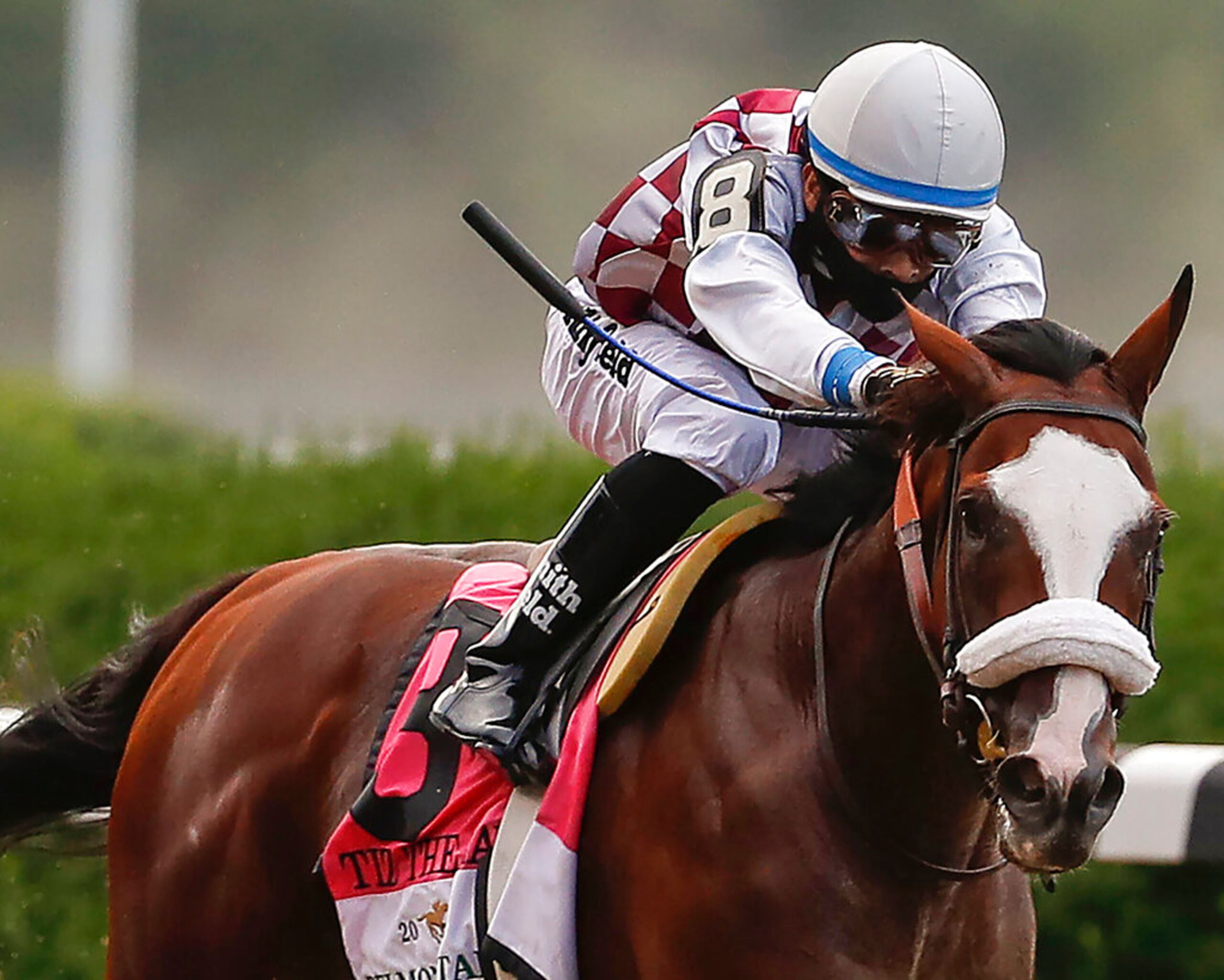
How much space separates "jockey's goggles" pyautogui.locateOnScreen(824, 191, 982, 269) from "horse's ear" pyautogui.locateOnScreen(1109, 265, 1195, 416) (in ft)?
1.61

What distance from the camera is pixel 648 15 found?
48.3ft

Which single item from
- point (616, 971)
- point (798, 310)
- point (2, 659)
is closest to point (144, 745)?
point (616, 971)

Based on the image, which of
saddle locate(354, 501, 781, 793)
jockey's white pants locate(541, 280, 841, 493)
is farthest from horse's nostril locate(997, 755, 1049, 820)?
jockey's white pants locate(541, 280, 841, 493)

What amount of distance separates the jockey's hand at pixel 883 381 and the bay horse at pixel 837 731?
3cm

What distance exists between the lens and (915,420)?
2793 millimetres

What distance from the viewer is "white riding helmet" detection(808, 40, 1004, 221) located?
3100 millimetres

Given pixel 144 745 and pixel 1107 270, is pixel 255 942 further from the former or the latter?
pixel 1107 270

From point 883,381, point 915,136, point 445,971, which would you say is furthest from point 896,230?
point 445,971

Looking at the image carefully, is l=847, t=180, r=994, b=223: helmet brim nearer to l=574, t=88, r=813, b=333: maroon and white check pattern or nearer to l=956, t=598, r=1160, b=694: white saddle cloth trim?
l=574, t=88, r=813, b=333: maroon and white check pattern

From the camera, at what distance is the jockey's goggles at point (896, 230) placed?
10.4ft

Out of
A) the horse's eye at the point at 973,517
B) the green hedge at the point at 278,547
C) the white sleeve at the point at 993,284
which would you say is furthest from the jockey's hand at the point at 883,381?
the green hedge at the point at 278,547

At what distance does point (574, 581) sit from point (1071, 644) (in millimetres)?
1080

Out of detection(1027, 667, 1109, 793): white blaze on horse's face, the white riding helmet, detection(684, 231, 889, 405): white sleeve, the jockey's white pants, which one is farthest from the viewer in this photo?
the jockey's white pants

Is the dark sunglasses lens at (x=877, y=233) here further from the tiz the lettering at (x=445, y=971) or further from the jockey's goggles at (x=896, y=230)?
the tiz the lettering at (x=445, y=971)
